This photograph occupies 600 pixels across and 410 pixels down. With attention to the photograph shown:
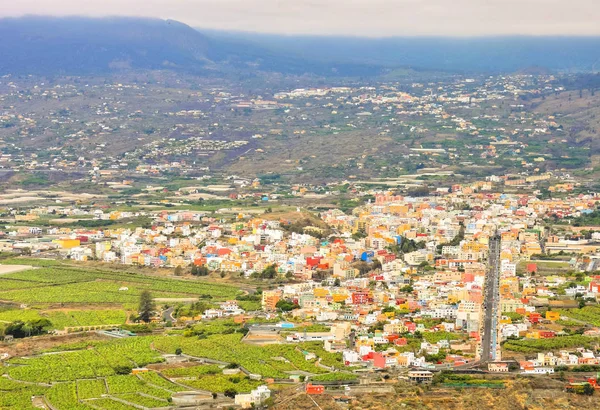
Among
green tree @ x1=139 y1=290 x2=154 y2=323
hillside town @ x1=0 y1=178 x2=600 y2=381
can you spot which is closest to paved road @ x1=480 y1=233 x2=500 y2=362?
hillside town @ x1=0 y1=178 x2=600 y2=381

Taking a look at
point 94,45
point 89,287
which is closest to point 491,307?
point 89,287

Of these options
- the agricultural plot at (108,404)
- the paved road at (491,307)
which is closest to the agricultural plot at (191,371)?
the agricultural plot at (108,404)

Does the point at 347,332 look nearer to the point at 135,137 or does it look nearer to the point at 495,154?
the point at 495,154

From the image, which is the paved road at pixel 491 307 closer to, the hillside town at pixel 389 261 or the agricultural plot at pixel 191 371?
the hillside town at pixel 389 261

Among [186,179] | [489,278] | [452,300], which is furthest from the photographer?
[186,179]

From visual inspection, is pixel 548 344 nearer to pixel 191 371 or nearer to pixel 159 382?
pixel 191 371

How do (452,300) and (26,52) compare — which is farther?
(26,52)

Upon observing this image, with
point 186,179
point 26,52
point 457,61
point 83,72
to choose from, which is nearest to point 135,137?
point 186,179
